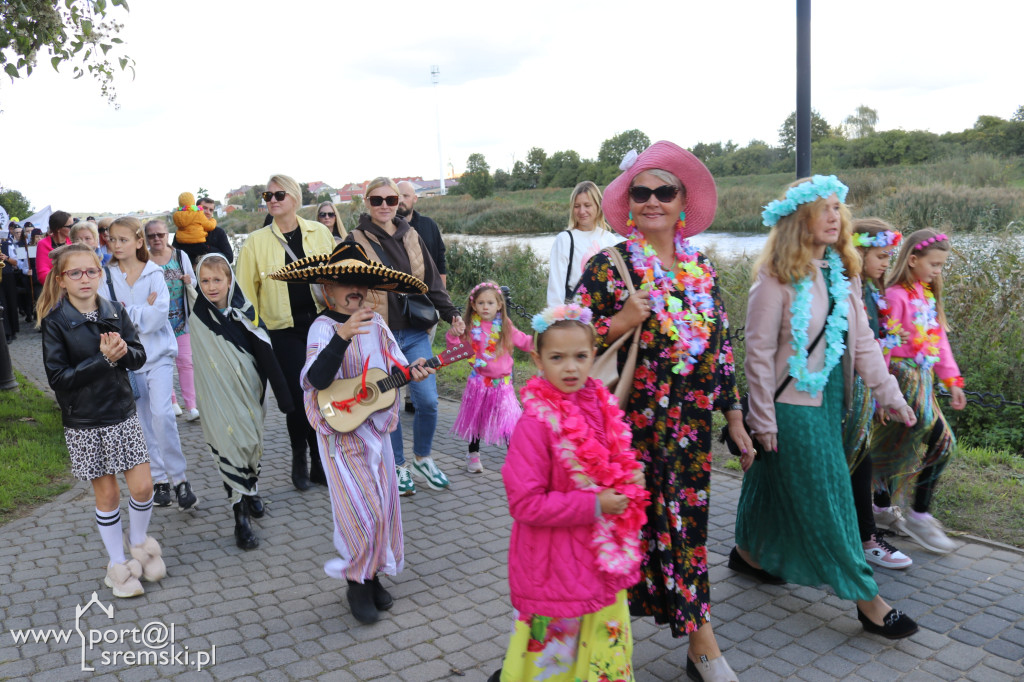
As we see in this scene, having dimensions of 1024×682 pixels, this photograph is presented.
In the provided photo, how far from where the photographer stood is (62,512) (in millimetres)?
5730

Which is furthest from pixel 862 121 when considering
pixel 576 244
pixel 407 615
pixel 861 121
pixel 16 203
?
pixel 16 203

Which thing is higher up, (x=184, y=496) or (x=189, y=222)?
(x=189, y=222)

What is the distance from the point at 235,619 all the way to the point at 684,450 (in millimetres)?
2532

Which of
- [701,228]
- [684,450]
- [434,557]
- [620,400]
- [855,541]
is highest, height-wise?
[701,228]

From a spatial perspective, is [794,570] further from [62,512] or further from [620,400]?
[62,512]

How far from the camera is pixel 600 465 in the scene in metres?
2.77

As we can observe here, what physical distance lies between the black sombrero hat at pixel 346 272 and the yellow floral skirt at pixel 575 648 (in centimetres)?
185

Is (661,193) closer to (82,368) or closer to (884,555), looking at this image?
(884,555)

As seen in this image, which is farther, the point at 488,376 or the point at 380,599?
the point at 488,376

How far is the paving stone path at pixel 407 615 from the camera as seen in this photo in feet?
11.3

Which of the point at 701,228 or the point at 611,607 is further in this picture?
the point at 701,228

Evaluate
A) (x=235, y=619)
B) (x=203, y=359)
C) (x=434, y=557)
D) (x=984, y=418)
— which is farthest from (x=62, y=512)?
(x=984, y=418)

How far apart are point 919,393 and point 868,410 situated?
27.8 inches

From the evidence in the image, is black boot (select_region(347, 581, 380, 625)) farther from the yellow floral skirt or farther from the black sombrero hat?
the black sombrero hat
